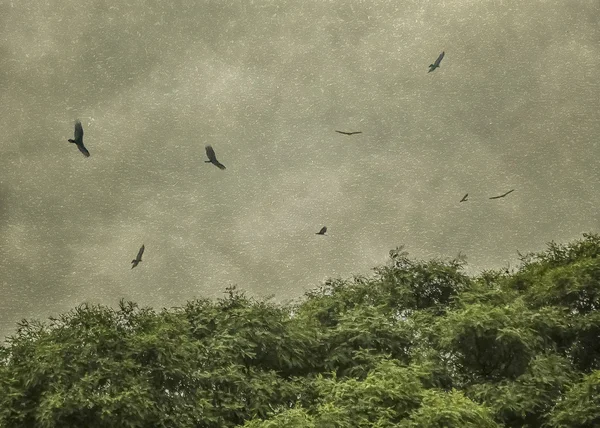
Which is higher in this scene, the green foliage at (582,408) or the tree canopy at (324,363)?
the tree canopy at (324,363)

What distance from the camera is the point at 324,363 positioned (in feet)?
109

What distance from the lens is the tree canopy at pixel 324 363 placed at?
89.0 feet

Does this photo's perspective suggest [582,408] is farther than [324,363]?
No

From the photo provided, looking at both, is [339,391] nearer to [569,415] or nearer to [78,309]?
[569,415]

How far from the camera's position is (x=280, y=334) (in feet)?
108

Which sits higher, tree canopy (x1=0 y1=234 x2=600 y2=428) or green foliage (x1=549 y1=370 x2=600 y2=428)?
tree canopy (x1=0 y1=234 x2=600 y2=428)

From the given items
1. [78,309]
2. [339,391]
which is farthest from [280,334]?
[78,309]

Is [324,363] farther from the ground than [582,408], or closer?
farther from the ground

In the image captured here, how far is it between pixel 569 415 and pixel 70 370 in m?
16.8

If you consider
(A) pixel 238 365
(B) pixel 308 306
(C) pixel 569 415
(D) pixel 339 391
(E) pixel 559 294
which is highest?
(B) pixel 308 306

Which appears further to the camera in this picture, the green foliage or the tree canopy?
the green foliage

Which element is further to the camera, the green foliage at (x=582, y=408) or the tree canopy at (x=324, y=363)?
→ the green foliage at (x=582, y=408)

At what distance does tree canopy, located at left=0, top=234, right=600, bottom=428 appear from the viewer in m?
27.1

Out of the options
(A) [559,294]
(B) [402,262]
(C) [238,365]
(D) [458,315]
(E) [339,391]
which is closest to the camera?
(E) [339,391]
